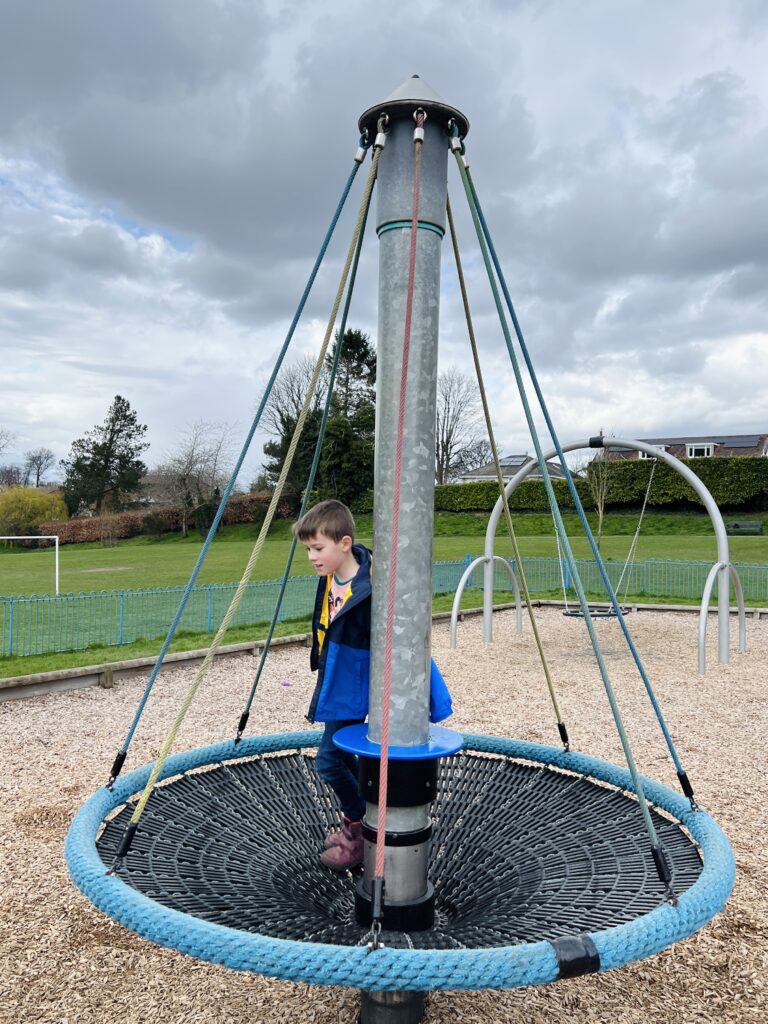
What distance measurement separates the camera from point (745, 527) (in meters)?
25.1

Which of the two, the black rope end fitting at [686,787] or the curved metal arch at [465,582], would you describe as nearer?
the black rope end fitting at [686,787]

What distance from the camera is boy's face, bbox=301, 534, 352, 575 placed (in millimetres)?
2383

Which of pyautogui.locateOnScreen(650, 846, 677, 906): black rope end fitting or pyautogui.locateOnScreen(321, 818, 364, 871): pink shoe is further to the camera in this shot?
pyautogui.locateOnScreen(321, 818, 364, 871): pink shoe

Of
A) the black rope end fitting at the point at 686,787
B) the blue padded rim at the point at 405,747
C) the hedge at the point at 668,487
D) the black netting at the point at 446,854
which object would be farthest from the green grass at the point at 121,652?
the hedge at the point at 668,487

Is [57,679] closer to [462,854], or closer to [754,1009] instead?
[462,854]

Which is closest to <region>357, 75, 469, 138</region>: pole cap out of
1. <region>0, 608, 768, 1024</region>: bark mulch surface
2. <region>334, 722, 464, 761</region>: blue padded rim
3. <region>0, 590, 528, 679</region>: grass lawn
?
<region>334, 722, 464, 761</region>: blue padded rim

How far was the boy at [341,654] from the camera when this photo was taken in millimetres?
2322

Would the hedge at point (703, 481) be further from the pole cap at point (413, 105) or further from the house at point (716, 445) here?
the pole cap at point (413, 105)

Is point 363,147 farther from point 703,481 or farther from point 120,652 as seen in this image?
point 703,481

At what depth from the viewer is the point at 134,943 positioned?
2834mm

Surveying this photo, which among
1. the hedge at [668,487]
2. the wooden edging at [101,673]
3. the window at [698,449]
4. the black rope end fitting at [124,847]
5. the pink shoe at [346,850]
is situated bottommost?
the wooden edging at [101,673]

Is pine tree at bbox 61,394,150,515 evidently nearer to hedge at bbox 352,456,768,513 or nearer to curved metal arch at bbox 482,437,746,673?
hedge at bbox 352,456,768,513

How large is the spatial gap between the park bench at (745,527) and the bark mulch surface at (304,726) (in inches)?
670

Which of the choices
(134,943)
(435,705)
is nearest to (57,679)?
(134,943)
